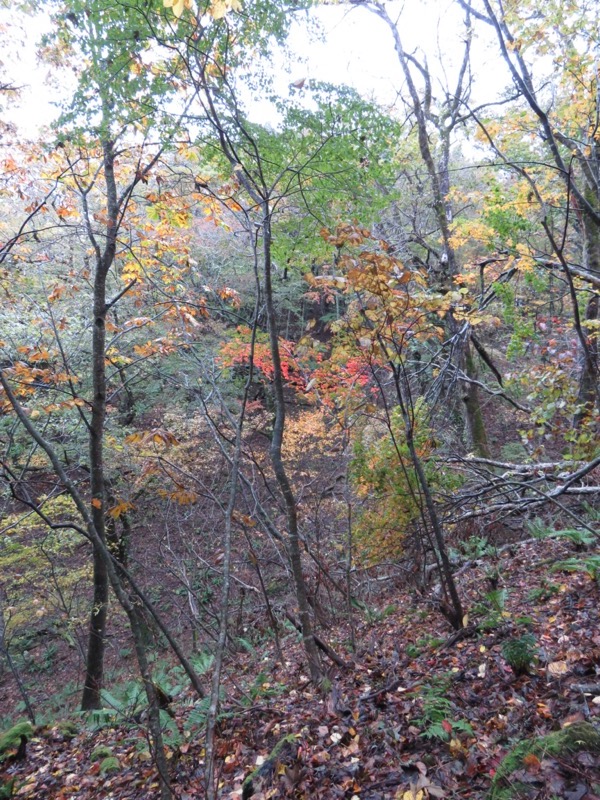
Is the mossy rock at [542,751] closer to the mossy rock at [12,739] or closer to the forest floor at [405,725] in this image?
the forest floor at [405,725]

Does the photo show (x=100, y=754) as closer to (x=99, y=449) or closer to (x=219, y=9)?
(x=99, y=449)

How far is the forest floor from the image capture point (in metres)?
2.26

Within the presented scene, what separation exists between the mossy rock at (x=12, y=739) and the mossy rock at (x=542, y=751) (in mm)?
4398

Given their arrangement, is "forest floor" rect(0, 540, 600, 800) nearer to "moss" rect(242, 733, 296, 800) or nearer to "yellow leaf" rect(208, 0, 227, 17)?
"moss" rect(242, 733, 296, 800)

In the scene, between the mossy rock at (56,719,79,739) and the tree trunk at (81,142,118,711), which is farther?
the tree trunk at (81,142,118,711)

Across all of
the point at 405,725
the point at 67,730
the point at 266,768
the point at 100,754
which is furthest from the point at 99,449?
the point at 405,725

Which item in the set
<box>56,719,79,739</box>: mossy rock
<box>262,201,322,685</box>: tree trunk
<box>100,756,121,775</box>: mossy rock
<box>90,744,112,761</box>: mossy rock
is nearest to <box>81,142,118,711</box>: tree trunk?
<box>56,719,79,739</box>: mossy rock

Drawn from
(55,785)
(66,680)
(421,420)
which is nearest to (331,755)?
(55,785)

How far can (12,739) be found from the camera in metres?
4.30

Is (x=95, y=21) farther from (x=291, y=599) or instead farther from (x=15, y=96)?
(x=291, y=599)

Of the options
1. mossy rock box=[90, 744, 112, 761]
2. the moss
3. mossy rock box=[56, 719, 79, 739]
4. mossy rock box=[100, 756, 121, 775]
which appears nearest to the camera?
the moss

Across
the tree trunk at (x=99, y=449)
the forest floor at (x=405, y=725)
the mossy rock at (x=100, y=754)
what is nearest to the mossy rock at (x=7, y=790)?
the forest floor at (x=405, y=725)

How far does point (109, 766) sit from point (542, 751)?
316cm

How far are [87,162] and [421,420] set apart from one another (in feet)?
17.5
